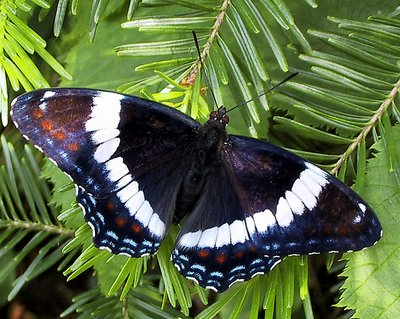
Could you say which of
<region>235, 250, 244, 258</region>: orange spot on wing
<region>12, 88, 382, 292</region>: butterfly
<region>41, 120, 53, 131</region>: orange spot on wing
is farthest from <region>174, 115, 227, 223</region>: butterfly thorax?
<region>41, 120, 53, 131</region>: orange spot on wing

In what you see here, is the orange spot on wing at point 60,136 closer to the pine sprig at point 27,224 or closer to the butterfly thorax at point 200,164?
the butterfly thorax at point 200,164

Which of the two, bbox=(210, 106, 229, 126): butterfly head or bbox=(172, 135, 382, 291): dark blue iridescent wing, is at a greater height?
bbox=(210, 106, 229, 126): butterfly head

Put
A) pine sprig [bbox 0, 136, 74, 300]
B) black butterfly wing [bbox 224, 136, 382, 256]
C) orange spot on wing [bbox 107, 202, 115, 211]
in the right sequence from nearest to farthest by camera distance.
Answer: black butterfly wing [bbox 224, 136, 382, 256]
orange spot on wing [bbox 107, 202, 115, 211]
pine sprig [bbox 0, 136, 74, 300]

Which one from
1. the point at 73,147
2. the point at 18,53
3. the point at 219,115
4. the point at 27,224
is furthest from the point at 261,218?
the point at 27,224

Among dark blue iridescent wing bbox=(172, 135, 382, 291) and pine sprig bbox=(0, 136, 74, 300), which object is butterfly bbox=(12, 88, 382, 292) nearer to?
dark blue iridescent wing bbox=(172, 135, 382, 291)

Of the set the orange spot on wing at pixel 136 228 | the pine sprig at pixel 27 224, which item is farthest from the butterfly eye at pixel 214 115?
the pine sprig at pixel 27 224

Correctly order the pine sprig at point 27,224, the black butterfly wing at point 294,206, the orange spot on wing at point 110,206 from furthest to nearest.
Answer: the pine sprig at point 27,224, the orange spot on wing at point 110,206, the black butterfly wing at point 294,206

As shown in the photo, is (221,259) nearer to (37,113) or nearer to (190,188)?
(190,188)
